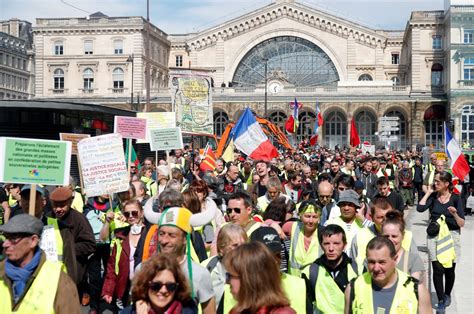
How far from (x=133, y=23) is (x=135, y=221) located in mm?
61159

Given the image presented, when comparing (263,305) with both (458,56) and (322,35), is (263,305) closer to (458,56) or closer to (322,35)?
(458,56)

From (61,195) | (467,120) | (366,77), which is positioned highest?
(366,77)

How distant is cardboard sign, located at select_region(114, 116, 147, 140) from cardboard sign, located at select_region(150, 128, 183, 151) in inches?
19.6

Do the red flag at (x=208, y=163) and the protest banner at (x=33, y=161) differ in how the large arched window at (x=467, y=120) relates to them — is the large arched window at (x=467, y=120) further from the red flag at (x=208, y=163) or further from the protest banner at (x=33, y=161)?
the protest banner at (x=33, y=161)

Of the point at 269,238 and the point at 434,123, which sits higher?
the point at 434,123

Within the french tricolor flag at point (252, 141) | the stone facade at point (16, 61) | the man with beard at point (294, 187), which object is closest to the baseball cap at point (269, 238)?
the man with beard at point (294, 187)

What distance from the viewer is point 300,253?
22.4ft

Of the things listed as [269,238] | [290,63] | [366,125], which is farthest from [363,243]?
[290,63]

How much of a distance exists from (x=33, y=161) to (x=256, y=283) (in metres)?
3.83

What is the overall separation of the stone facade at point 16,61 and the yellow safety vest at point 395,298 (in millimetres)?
75578

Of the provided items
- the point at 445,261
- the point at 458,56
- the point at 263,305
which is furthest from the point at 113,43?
the point at 263,305

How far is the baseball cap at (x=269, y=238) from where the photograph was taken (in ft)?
17.9

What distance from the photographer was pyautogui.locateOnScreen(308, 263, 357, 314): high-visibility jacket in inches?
223

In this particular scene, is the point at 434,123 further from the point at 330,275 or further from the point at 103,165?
the point at 330,275
